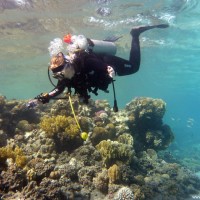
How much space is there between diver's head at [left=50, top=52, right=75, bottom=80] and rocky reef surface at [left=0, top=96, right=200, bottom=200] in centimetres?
245

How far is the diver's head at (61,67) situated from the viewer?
228 inches

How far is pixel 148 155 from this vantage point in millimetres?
12141

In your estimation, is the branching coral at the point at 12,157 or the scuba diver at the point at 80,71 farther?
the branching coral at the point at 12,157

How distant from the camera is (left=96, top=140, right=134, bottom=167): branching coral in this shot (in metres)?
8.24

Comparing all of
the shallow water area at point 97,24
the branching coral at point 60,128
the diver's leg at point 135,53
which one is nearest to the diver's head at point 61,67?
the branching coral at point 60,128

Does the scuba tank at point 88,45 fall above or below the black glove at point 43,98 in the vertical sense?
above

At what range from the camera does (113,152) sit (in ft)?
27.3

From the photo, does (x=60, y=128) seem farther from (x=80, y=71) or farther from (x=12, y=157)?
(x=80, y=71)

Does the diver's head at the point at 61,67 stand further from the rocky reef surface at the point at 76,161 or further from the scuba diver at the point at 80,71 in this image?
the rocky reef surface at the point at 76,161

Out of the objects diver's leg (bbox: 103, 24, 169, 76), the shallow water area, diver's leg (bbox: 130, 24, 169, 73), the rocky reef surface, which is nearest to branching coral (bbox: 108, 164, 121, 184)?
the rocky reef surface

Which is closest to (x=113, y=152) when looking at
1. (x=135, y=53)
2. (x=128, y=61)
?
(x=128, y=61)

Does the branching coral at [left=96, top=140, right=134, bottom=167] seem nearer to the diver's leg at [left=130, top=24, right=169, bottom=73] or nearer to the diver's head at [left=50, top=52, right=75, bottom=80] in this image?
the diver's leg at [left=130, top=24, right=169, bottom=73]

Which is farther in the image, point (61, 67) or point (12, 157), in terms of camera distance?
point (12, 157)

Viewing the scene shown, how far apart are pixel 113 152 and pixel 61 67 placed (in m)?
3.78
